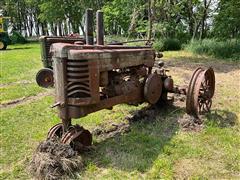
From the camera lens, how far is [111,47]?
5188 mm

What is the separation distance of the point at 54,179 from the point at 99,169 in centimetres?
59

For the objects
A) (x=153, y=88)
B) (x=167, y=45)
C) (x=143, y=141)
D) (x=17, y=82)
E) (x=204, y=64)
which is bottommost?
(x=17, y=82)

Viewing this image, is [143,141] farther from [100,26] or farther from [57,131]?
[100,26]

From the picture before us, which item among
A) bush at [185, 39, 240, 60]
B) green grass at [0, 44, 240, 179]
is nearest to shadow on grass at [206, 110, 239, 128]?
green grass at [0, 44, 240, 179]

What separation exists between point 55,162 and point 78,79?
3.38ft

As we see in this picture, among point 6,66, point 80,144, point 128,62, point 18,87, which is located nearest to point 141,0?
point 6,66

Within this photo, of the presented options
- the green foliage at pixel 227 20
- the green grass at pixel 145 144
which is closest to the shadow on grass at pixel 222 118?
the green grass at pixel 145 144

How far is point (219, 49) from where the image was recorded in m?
15.6

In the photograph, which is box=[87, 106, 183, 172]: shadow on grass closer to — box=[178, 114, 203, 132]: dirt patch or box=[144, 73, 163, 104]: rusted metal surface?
box=[178, 114, 203, 132]: dirt patch

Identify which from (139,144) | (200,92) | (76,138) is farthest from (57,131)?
(200,92)

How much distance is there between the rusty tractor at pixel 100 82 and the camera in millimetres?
4355

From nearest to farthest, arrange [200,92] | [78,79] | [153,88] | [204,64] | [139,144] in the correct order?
[78,79]
[139,144]
[153,88]
[200,92]
[204,64]

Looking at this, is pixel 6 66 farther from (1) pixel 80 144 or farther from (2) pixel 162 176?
(2) pixel 162 176

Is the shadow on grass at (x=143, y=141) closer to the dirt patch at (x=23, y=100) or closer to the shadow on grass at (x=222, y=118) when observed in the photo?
the shadow on grass at (x=222, y=118)
